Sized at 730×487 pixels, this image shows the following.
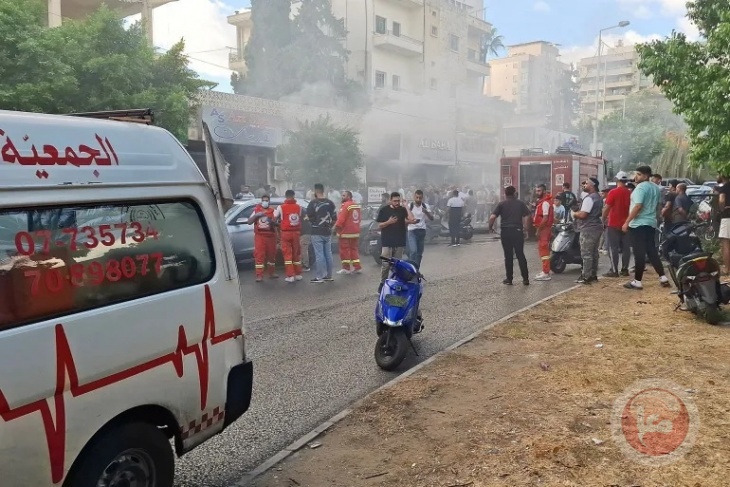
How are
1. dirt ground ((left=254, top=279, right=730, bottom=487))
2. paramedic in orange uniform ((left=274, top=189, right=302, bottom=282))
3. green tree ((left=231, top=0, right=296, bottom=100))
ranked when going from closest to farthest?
dirt ground ((left=254, top=279, right=730, bottom=487)), paramedic in orange uniform ((left=274, top=189, right=302, bottom=282)), green tree ((left=231, top=0, right=296, bottom=100))

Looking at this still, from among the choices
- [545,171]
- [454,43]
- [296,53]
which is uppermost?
[454,43]

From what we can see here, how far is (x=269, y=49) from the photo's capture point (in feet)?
107

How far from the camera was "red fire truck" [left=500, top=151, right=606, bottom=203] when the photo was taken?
62.2 feet

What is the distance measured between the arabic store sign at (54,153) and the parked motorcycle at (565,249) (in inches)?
379

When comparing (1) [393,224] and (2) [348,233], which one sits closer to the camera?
(1) [393,224]

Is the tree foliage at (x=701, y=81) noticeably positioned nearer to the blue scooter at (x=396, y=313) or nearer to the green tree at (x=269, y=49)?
the blue scooter at (x=396, y=313)

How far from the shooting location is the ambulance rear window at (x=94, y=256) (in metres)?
2.34

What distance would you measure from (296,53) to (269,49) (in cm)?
175

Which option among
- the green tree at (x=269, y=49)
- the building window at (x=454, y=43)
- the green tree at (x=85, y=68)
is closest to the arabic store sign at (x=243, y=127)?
the green tree at (x=85, y=68)

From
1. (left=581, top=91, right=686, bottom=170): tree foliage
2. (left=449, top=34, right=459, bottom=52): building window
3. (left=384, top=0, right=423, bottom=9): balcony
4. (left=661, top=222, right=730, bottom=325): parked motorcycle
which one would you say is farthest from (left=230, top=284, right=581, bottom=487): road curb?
(left=449, top=34, right=459, bottom=52): building window

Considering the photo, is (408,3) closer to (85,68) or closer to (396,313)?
(85,68)

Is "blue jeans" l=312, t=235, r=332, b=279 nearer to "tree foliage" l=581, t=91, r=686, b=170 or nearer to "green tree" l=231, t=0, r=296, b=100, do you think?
"green tree" l=231, t=0, r=296, b=100

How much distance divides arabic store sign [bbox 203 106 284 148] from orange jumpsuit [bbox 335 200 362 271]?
12146mm

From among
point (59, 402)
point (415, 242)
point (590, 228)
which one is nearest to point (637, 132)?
point (590, 228)
